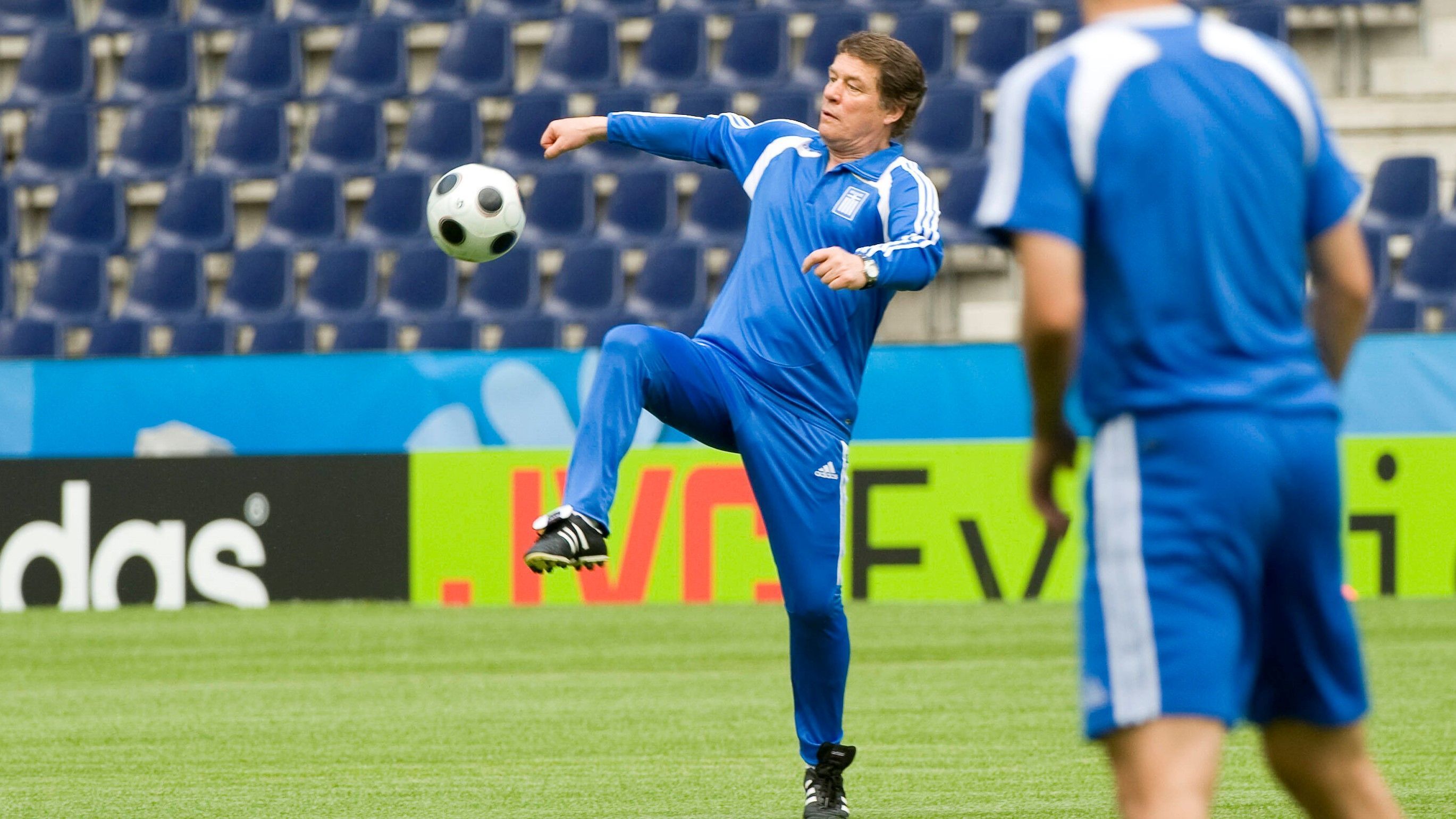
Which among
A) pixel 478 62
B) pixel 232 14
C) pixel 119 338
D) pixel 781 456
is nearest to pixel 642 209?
pixel 478 62

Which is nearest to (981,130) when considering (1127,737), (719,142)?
(719,142)

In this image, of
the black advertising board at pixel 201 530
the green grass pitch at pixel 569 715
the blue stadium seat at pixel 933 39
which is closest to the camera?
the green grass pitch at pixel 569 715

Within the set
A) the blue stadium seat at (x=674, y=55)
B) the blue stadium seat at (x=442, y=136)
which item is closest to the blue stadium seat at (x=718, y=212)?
the blue stadium seat at (x=674, y=55)

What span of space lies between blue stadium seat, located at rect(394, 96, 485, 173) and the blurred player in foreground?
1404 cm

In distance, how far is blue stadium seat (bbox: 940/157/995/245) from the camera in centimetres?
1519

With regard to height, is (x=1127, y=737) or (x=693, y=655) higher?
(x=1127, y=737)

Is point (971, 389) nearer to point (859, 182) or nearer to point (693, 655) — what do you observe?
point (693, 655)

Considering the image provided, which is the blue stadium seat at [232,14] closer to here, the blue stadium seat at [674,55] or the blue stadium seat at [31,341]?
the blue stadium seat at [31,341]

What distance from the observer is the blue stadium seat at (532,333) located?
49.2ft

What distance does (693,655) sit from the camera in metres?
10.2

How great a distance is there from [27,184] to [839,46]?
12.9 metres

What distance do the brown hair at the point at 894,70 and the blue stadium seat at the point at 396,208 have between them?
10.8 m

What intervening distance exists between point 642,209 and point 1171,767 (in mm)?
13441

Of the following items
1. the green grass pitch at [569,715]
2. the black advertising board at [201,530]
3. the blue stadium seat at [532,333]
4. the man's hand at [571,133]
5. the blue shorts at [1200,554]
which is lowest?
the green grass pitch at [569,715]
